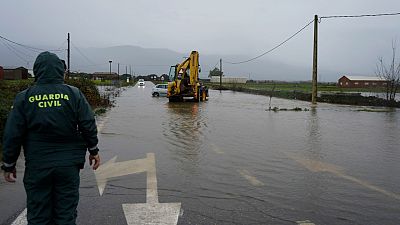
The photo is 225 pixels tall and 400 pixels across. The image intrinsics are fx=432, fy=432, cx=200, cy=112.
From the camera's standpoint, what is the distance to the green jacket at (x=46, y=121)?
151 inches

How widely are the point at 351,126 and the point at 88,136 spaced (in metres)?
15.0

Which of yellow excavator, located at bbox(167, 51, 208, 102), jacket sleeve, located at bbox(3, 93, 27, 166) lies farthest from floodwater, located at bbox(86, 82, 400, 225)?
yellow excavator, located at bbox(167, 51, 208, 102)

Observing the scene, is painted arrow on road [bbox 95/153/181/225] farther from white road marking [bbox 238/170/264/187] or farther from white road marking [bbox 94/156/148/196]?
white road marking [bbox 238/170/264/187]

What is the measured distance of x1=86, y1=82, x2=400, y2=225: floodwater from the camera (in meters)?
5.65

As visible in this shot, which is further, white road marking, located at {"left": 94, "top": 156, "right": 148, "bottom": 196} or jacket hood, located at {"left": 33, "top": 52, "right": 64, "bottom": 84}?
white road marking, located at {"left": 94, "top": 156, "right": 148, "bottom": 196}

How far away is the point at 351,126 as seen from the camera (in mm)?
17297

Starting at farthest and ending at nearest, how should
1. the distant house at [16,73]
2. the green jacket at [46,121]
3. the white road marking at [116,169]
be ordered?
the distant house at [16,73] < the white road marking at [116,169] < the green jacket at [46,121]

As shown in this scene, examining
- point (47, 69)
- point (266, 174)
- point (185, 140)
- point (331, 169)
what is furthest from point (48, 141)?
point (185, 140)

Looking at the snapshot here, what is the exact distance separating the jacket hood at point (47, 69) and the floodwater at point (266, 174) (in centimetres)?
227

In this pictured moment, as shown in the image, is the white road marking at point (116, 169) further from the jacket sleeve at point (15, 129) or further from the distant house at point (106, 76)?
the distant house at point (106, 76)

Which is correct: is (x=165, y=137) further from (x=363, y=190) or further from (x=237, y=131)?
(x=363, y=190)

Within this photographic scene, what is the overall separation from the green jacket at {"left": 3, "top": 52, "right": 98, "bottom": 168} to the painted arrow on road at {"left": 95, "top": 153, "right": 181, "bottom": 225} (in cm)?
157

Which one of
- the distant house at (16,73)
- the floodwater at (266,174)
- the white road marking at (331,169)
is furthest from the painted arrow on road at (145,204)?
the distant house at (16,73)

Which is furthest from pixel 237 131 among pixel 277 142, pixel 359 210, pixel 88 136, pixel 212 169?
pixel 88 136
